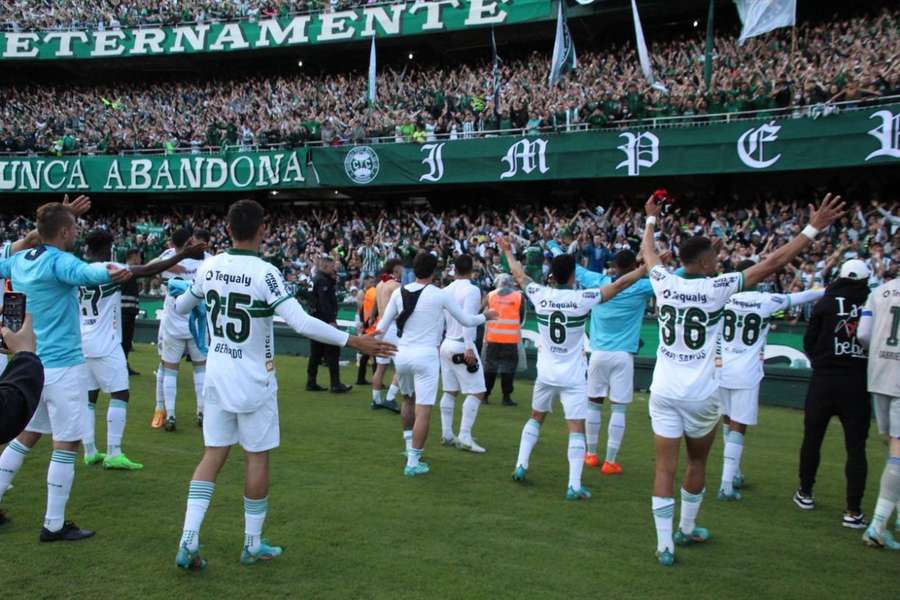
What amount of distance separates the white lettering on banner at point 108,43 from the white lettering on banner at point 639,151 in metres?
23.7

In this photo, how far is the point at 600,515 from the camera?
6.54 metres

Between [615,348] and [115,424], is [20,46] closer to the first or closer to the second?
[115,424]

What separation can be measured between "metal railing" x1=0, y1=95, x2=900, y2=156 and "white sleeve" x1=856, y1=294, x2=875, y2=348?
43.2 feet

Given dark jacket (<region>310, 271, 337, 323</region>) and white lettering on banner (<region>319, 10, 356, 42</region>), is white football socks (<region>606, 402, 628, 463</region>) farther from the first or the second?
white lettering on banner (<region>319, 10, 356, 42</region>)

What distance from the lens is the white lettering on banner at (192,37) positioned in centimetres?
3206

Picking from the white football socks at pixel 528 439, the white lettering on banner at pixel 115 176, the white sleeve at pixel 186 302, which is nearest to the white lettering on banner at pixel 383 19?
the white lettering on banner at pixel 115 176

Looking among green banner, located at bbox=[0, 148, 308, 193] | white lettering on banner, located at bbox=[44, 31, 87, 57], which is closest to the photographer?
green banner, located at bbox=[0, 148, 308, 193]

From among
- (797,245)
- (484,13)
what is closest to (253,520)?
(797,245)

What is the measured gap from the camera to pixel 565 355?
7.18 metres

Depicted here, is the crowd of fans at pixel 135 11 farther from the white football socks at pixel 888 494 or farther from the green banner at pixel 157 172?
the white football socks at pixel 888 494

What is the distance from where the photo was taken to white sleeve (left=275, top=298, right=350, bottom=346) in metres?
4.77

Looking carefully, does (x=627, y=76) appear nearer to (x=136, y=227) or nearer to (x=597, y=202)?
(x=597, y=202)

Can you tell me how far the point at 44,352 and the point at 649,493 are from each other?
5462 millimetres

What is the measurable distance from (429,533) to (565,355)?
2.23 metres
